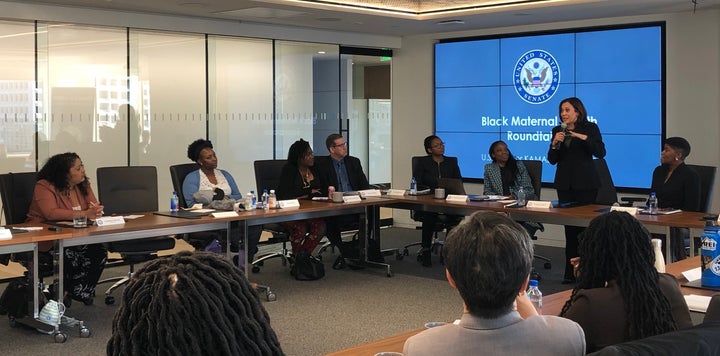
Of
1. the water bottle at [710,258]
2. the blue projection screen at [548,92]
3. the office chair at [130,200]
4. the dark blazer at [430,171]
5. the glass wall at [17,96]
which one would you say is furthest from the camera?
the blue projection screen at [548,92]

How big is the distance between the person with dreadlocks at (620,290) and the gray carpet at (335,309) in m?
2.18

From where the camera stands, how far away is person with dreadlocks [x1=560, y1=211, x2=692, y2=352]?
2539mm

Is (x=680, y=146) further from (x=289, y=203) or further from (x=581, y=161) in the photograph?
(x=289, y=203)

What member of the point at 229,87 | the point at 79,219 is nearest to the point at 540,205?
the point at 79,219

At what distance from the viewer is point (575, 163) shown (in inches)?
280

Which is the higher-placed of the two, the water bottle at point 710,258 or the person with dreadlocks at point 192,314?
the person with dreadlocks at point 192,314

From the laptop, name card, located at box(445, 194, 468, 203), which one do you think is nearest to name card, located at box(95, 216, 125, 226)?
name card, located at box(445, 194, 468, 203)

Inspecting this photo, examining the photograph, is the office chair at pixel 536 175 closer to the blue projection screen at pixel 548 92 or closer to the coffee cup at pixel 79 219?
the blue projection screen at pixel 548 92

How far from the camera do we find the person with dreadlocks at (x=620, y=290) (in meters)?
2.54

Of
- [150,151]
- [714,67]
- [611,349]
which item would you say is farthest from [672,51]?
[611,349]

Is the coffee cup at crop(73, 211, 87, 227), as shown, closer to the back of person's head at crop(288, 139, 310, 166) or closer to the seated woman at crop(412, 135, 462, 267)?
the back of person's head at crop(288, 139, 310, 166)

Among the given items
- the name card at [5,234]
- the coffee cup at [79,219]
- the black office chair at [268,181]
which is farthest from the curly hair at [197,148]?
the name card at [5,234]

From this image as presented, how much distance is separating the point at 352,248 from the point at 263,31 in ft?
9.04

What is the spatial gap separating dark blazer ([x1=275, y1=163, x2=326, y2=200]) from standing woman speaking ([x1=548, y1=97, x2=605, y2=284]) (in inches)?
88.4
